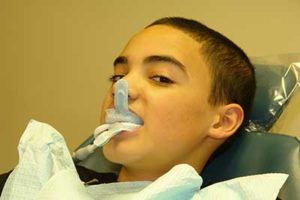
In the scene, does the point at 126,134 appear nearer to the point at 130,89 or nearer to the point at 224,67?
the point at 130,89

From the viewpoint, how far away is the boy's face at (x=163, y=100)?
90cm

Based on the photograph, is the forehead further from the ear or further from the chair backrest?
the chair backrest

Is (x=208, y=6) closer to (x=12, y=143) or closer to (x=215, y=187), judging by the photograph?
(x=215, y=187)

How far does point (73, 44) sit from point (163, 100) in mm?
872

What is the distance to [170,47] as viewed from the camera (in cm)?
96

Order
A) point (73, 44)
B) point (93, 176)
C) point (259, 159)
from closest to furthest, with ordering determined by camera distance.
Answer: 1. point (259, 159)
2. point (93, 176)
3. point (73, 44)

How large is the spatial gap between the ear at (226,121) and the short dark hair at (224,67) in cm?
2

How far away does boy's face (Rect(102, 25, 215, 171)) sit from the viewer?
0.90 meters

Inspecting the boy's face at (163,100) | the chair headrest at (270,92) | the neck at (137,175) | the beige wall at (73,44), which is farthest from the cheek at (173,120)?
the beige wall at (73,44)

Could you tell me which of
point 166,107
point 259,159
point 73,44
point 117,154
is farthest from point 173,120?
point 73,44

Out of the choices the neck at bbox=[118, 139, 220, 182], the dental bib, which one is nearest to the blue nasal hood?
the dental bib

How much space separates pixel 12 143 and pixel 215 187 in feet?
3.90

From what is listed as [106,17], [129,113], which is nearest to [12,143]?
[106,17]

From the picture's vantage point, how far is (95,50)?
5.38ft
